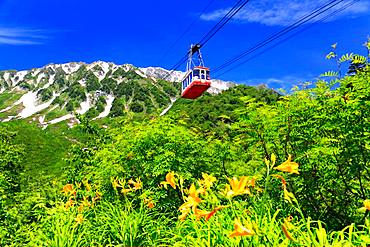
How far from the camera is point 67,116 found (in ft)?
458

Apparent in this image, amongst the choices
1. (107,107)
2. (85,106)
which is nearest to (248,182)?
(107,107)

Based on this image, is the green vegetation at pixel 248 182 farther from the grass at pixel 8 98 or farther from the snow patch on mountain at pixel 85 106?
the grass at pixel 8 98

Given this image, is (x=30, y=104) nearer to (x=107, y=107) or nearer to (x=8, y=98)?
(x=8, y=98)

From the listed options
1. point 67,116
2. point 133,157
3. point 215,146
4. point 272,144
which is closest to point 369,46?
point 272,144

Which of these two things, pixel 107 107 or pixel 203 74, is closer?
pixel 203 74

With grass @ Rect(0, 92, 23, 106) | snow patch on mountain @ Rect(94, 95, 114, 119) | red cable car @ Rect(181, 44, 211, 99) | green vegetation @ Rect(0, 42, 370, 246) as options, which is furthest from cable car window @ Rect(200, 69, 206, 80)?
grass @ Rect(0, 92, 23, 106)

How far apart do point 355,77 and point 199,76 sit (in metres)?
15.2

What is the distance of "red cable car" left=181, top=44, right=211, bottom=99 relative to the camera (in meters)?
19.5

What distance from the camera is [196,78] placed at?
19453mm

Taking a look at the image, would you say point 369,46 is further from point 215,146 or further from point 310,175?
point 215,146

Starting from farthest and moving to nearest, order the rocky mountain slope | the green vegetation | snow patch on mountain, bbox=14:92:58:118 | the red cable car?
snow patch on mountain, bbox=14:92:58:118 < the rocky mountain slope < the red cable car < the green vegetation

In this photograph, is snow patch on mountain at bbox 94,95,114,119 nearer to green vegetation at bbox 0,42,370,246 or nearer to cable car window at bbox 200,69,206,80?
cable car window at bbox 200,69,206,80

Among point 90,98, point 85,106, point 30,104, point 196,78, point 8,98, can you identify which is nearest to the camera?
point 196,78

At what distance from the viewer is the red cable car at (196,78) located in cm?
1948
